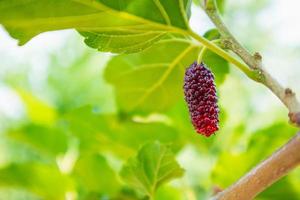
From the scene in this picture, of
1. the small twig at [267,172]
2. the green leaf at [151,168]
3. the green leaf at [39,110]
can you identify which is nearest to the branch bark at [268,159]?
the small twig at [267,172]

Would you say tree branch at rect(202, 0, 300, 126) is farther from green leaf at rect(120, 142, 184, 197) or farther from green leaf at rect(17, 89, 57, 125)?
green leaf at rect(17, 89, 57, 125)

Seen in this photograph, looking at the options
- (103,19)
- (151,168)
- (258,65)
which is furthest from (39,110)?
(258,65)

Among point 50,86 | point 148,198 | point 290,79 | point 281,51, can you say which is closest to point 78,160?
point 148,198

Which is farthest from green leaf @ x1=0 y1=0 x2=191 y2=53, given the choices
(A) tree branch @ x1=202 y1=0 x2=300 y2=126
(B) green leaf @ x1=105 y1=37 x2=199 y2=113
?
(B) green leaf @ x1=105 y1=37 x2=199 y2=113

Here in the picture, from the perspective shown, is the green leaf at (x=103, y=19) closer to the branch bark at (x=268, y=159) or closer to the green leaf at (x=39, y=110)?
the branch bark at (x=268, y=159)

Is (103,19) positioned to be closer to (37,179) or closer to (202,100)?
(202,100)

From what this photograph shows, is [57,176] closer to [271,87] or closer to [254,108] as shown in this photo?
[271,87]
